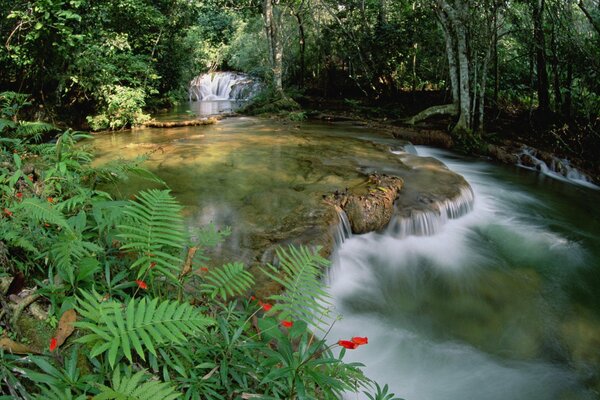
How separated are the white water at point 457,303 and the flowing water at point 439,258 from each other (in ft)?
0.05

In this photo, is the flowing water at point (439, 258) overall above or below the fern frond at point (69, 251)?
below

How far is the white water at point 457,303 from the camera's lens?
134 inches

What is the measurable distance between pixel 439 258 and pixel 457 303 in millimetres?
942

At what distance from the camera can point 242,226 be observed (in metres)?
4.56

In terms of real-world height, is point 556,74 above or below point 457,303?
above

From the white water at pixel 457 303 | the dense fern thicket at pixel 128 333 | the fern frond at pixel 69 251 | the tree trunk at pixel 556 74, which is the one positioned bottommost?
the white water at pixel 457 303

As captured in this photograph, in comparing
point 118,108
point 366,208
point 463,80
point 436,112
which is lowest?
point 366,208

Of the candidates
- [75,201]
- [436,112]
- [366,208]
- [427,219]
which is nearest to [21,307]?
[75,201]

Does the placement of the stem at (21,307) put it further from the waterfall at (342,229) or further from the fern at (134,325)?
the waterfall at (342,229)

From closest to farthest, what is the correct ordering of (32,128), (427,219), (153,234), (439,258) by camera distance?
(153,234) < (32,128) < (439,258) < (427,219)

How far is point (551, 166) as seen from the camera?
9273mm

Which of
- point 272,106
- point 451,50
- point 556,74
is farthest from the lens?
point 272,106

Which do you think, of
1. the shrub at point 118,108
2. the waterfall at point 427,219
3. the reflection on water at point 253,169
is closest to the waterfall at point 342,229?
the reflection on water at point 253,169

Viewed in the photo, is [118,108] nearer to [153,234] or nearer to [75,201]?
[75,201]
